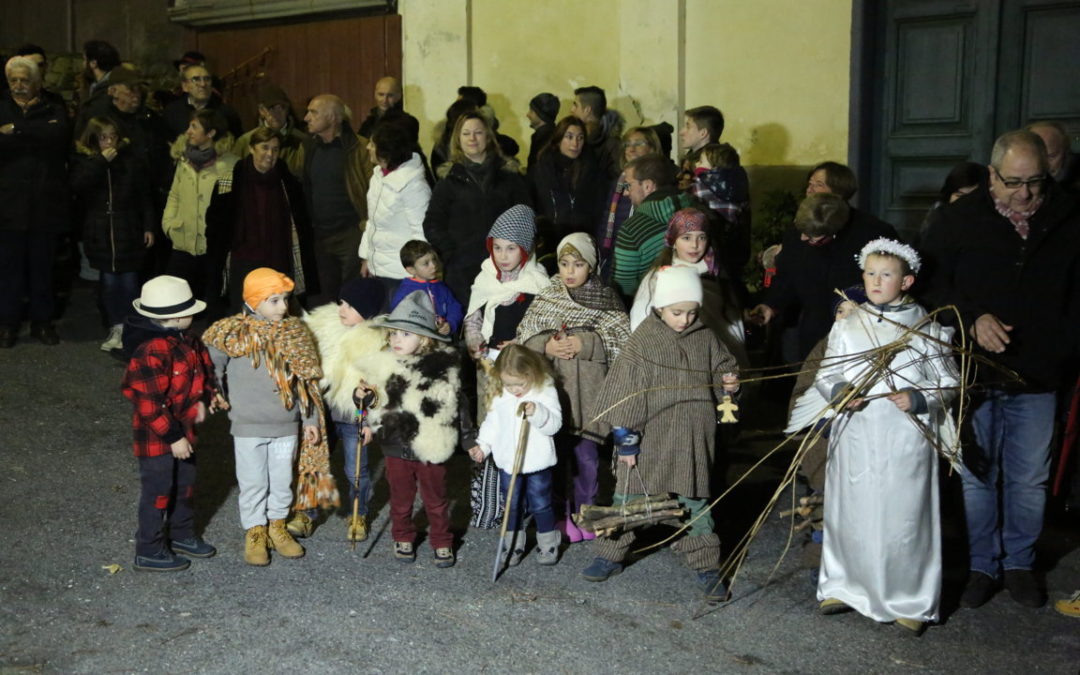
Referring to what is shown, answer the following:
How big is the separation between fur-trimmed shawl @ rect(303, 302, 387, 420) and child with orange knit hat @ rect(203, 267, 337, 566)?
4.2 inches

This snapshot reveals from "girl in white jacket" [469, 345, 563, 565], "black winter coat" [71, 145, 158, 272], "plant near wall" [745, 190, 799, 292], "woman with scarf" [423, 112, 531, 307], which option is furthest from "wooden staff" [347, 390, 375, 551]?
"plant near wall" [745, 190, 799, 292]

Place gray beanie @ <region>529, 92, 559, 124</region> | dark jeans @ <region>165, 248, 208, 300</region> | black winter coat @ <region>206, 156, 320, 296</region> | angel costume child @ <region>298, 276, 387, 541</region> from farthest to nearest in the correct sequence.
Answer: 1. gray beanie @ <region>529, 92, 559, 124</region>
2. dark jeans @ <region>165, 248, 208, 300</region>
3. black winter coat @ <region>206, 156, 320, 296</region>
4. angel costume child @ <region>298, 276, 387, 541</region>

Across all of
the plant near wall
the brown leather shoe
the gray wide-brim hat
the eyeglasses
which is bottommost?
the brown leather shoe

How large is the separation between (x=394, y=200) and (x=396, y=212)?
3.2 inches

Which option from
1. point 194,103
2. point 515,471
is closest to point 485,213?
point 515,471

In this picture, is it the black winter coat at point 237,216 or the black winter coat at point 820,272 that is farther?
the black winter coat at point 237,216

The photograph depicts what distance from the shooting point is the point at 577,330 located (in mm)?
6508

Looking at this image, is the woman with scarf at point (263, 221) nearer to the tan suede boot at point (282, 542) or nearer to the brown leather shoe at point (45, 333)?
the brown leather shoe at point (45, 333)

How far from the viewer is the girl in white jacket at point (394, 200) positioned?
8.66 m

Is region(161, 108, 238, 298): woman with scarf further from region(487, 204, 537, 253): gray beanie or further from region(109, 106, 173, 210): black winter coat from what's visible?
region(487, 204, 537, 253): gray beanie

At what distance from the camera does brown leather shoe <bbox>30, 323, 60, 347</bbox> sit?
10.6m

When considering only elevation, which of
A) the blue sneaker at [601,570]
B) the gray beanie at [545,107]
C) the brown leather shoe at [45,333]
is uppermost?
the gray beanie at [545,107]

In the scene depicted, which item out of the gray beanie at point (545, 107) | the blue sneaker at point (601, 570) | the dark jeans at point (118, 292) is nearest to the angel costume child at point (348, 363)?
the blue sneaker at point (601, 570)

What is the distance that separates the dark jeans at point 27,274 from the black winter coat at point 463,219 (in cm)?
402
